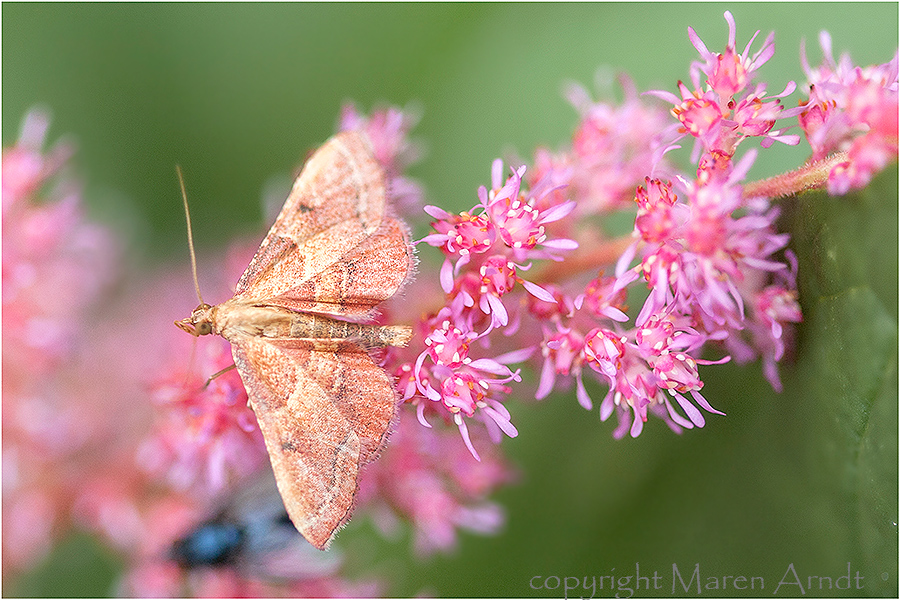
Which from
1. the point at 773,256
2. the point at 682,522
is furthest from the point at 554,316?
the point at 682,522

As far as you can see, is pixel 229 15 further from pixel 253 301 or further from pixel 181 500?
pixel 181 500

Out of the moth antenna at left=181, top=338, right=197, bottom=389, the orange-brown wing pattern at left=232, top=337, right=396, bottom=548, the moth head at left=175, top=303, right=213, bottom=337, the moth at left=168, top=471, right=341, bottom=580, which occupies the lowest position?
the moth at left=168, top=471, right=341, bottom=580

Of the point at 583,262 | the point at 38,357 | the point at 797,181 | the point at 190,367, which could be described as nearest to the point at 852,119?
the point at 797,181

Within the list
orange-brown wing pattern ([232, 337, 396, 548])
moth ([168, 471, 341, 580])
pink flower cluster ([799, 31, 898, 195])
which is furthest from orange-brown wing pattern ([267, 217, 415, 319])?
pink flower cluster ([799, 31, 898, 195])

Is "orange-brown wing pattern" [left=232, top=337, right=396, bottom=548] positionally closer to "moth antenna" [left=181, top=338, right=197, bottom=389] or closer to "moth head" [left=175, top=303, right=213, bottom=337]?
"moth head" [left=175, top=303, right=213, bottom=337]

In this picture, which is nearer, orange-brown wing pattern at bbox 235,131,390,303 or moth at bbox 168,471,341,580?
orange-brown wing pattern at bbox 235,131,390,303

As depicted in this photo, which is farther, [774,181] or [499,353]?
[499,353]

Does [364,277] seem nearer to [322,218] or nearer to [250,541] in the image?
[322,218]
